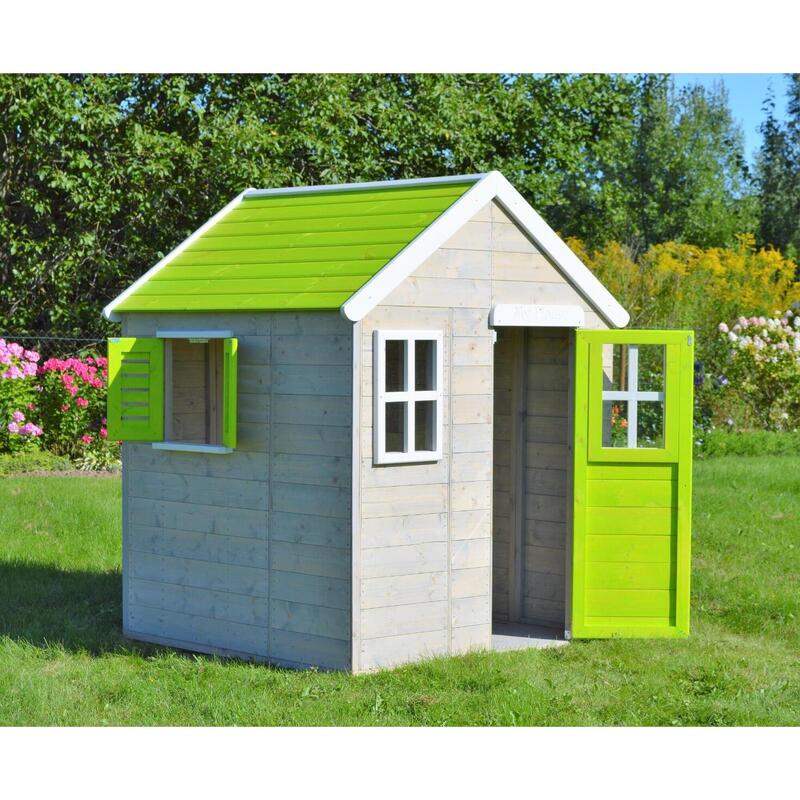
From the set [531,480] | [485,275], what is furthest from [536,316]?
[531,480]

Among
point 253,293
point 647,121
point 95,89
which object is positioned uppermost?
point 647,121

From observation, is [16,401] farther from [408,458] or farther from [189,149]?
[408,458]

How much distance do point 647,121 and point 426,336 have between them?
110 feet

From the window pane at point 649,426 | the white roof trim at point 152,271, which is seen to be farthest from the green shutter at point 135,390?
the window pane at point 649,426

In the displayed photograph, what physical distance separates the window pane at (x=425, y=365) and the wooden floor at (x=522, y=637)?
1775 millimetres

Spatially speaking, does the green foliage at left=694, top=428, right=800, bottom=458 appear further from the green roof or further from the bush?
the green roof

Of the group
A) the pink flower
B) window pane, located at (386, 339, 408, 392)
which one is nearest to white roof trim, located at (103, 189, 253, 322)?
window pane, located at (386, 339, 408, 392)

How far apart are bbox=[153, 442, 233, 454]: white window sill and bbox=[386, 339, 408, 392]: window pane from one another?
117 cm

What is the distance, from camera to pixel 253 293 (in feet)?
25.5

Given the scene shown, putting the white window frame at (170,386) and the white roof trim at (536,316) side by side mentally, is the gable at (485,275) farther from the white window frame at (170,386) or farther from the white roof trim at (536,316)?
the white window frame at (170,386)

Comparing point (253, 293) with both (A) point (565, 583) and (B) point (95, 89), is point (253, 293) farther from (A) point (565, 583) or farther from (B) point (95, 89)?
(B) point (95, 89)

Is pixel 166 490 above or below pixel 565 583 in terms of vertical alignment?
above

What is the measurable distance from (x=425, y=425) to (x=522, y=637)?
5.46ft

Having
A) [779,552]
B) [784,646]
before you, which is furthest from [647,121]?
[784,646]
